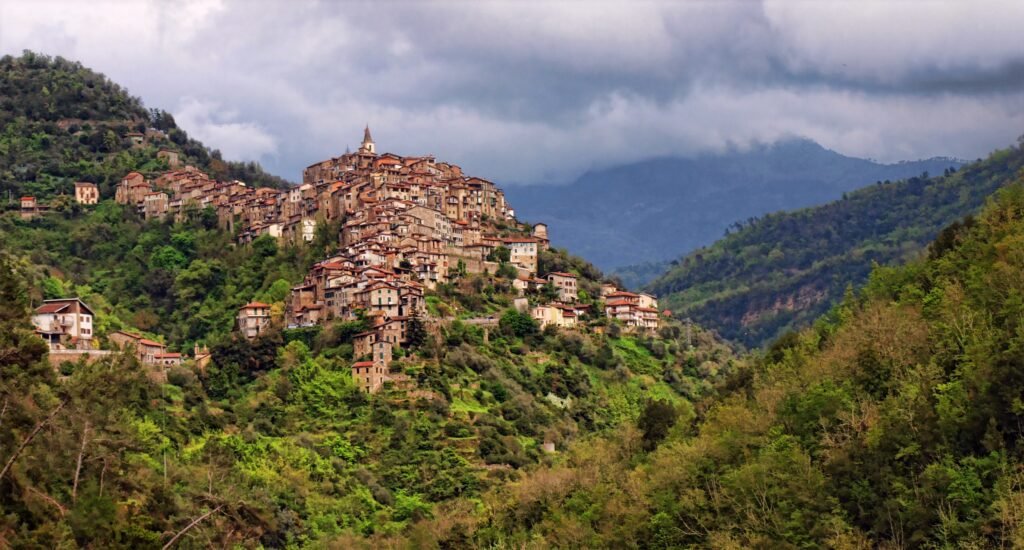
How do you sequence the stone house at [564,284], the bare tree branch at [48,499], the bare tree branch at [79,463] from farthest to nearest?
1. the stone house at [564,284]
2. the bare tree branch at [79,463]
3. the bare tree branch at [48,499]

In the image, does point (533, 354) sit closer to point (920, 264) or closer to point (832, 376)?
point (920, 264)

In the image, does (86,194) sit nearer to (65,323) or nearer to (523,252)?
(523,252)

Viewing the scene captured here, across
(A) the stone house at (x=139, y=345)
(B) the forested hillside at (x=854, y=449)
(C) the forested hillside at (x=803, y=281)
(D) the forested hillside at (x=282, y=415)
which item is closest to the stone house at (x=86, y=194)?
(D) the forested hillside at (x=282, y=415)

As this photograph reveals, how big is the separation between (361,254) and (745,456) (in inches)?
1586

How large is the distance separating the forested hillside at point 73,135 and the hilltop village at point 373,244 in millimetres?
3394

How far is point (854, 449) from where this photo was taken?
157ft

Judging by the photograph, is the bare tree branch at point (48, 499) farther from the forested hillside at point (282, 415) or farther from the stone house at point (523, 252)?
the stone house at point (523, 252)

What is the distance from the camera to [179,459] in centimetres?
6425

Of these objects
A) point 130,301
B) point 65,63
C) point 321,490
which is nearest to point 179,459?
point 321,490

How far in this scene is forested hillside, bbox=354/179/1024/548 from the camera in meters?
43.6

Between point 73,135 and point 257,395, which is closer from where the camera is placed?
point 257,395

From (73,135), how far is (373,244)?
41762 millimetres

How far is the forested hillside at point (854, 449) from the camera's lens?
43562 mm

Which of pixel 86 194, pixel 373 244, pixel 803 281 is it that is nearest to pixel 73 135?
pixel 86 194
